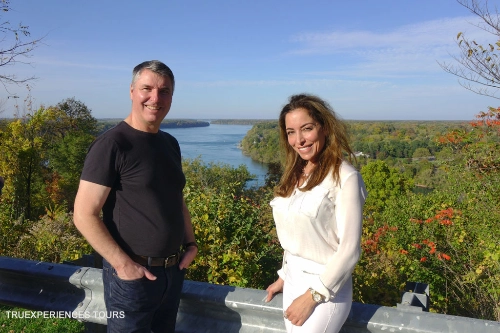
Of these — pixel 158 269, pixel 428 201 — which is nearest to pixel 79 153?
pixel 428 201

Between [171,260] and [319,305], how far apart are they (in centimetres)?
86

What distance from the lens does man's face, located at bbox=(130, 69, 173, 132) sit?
6.93ft

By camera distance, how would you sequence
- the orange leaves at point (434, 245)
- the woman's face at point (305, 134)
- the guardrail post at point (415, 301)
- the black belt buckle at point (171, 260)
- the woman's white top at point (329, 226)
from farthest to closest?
the orange leaves at point (434, 245) < the black belt buckle at point (171, 260) < the woman's face at point (305, 134) < the guardrail post at point (415, 301) < the woman's white top at point (329, 226)

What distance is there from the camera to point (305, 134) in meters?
2.06

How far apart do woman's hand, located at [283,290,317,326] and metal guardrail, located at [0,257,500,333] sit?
0.18 meters

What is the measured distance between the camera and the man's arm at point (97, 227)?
1955mm

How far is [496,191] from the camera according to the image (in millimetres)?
6219

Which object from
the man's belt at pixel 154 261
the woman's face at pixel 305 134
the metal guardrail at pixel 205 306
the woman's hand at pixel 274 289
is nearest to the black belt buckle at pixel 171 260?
the man's belt at pixel 154 261

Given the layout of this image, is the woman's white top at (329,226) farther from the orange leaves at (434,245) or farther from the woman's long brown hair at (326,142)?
the orange leaves at (434,245)

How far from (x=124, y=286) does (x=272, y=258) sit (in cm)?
232

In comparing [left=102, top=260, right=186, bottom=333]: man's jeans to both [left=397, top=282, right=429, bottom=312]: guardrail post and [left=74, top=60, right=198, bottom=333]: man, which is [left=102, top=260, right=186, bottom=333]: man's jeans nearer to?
[left=74, top=60, right=198, bottom=333]: man

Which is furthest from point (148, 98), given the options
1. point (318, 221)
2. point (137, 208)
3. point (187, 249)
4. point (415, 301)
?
point (415, 301)

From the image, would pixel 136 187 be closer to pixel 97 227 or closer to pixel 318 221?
pixel 97 227

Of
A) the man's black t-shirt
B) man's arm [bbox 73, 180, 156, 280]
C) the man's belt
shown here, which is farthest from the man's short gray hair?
the man's belt
